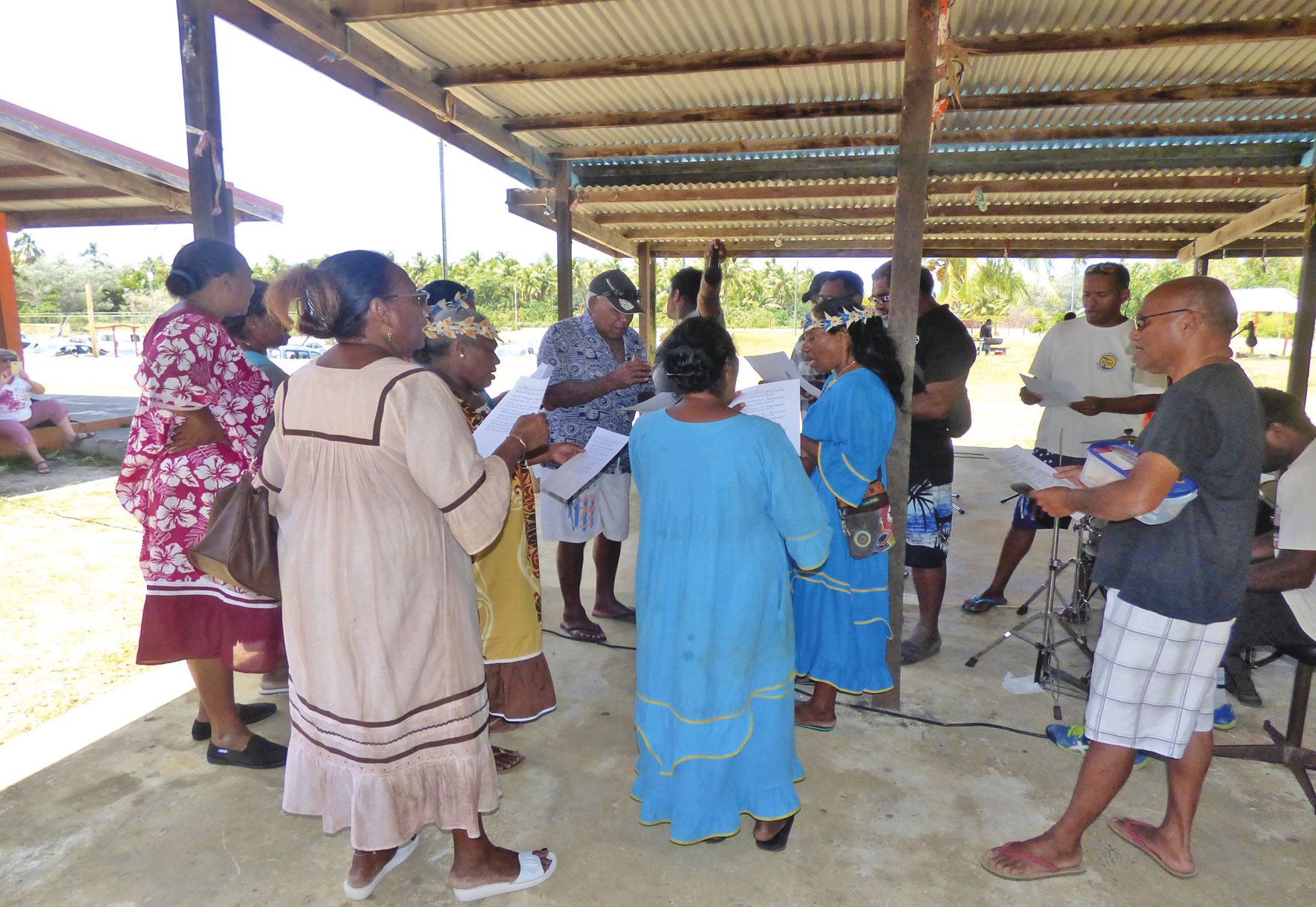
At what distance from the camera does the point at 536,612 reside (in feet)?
9.37

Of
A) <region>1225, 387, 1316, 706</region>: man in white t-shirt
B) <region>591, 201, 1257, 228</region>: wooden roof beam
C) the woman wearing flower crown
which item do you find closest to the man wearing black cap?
the woman wearing flower crown

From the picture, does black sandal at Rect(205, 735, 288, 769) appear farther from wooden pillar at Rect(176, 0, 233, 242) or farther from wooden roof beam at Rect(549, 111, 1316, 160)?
wooden roof beam at Rect(549, 111, 1316, 160)

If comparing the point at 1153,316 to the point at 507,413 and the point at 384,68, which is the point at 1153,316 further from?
the point at 384,68

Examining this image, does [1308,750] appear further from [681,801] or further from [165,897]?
[165,897]

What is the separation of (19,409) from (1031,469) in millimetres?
10422

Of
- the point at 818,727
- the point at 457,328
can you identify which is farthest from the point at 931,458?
the point at 457,328

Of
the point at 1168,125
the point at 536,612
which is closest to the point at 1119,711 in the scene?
the point at 536,612

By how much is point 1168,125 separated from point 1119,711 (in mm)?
5323

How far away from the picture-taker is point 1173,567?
204 centimetres

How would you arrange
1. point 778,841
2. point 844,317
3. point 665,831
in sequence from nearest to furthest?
point 778,841 < point 665,831 < point 844,317

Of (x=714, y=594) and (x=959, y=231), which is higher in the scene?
(x=959, y=231)

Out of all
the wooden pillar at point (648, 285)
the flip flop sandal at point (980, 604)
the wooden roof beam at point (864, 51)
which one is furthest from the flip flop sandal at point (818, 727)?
the wooden pillar at point (648, 285)

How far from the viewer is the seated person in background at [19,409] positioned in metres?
8.48

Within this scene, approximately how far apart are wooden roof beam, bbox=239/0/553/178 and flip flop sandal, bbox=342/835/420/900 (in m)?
3.86
